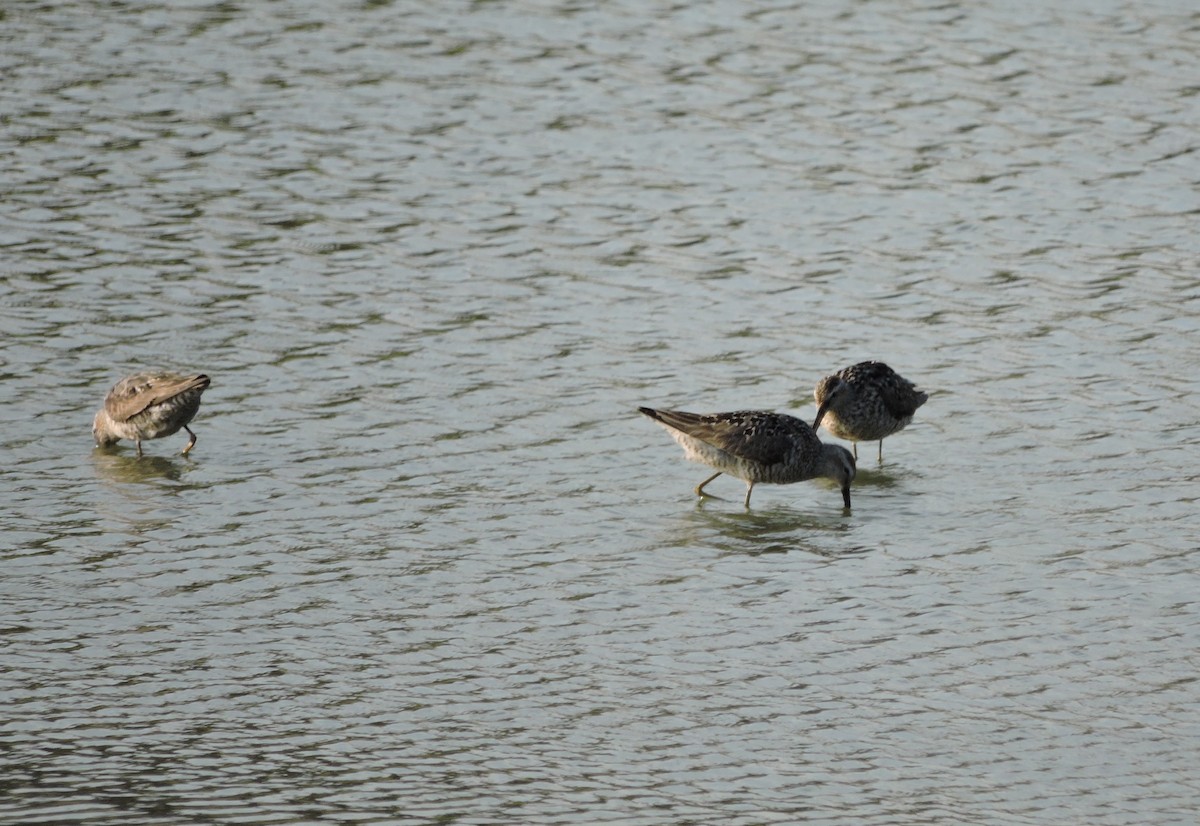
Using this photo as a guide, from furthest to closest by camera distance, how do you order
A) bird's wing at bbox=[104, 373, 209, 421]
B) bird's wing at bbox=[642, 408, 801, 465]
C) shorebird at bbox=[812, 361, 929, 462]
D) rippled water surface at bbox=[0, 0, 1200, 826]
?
shorebird at bbox=[812, 361, 929, 462]
bird's wing at bbox=[104, 373, 209, 421]
bird's wing at bbox=[642, 408, 801, 465]
rippled water surface at bbox=[0, 0, 1200, 826]

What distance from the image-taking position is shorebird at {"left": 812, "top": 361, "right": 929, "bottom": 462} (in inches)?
603

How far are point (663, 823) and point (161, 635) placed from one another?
155 inches

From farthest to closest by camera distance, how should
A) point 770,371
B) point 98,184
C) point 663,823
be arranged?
point 98,184
point 770,371
point 663,823

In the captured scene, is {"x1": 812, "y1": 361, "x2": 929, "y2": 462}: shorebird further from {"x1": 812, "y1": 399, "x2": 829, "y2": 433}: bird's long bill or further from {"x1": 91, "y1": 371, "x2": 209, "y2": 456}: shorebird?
{"x1": 91, "y1": 371, "x2": 209, "y2": 456}: shorebird

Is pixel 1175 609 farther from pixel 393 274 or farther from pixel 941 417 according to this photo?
pixel 393 274

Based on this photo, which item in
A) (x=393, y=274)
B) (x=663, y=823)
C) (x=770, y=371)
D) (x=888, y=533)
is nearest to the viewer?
(x=663, y=823)

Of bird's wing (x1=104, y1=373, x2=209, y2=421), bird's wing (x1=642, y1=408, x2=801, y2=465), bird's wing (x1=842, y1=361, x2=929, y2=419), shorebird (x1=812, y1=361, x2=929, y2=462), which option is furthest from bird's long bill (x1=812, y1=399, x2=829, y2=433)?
bird's wing (x1=104, y1=373, x2=209, y2=421)

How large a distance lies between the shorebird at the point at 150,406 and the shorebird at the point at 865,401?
5.04 meters

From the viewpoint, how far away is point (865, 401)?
15.3m

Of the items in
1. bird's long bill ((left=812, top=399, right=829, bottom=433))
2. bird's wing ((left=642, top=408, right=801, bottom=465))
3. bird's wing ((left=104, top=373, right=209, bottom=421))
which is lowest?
bird's long bill ((left=812, top=399, right=829, bottom=433))

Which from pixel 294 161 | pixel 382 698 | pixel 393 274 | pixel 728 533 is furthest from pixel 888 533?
pixel 294 161

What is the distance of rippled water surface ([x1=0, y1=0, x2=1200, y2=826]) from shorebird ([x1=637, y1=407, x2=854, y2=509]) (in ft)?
1.05

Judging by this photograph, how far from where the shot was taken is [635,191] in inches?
835

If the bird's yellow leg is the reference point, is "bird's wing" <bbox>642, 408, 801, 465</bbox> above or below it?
above
